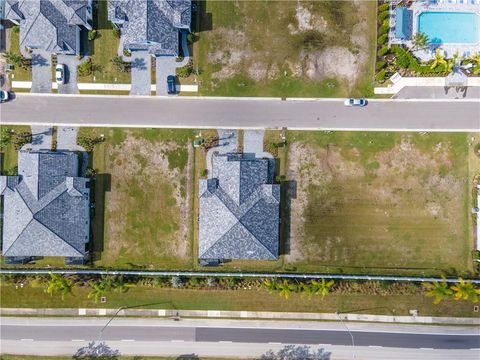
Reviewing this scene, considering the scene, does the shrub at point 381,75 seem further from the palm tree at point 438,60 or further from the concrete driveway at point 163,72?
the concrete driveway at point 163,72

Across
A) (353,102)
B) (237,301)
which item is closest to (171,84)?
(353,102)

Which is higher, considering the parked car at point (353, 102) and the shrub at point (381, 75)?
the shrub at point (381, 75)

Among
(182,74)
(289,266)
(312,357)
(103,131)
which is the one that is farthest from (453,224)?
(103,131)

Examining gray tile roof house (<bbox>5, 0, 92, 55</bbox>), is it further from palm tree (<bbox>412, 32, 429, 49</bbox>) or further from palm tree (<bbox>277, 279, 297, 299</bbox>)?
palm tree (<bbox>412, 32, 429, 49</bbox>)

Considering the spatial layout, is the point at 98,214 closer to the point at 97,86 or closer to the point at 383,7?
the point at 97,86

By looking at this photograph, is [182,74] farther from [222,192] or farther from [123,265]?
[123,265]

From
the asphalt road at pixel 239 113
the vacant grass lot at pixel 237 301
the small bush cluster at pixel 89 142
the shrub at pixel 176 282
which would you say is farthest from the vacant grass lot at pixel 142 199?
the vacant grass lot at pixel 237 301
